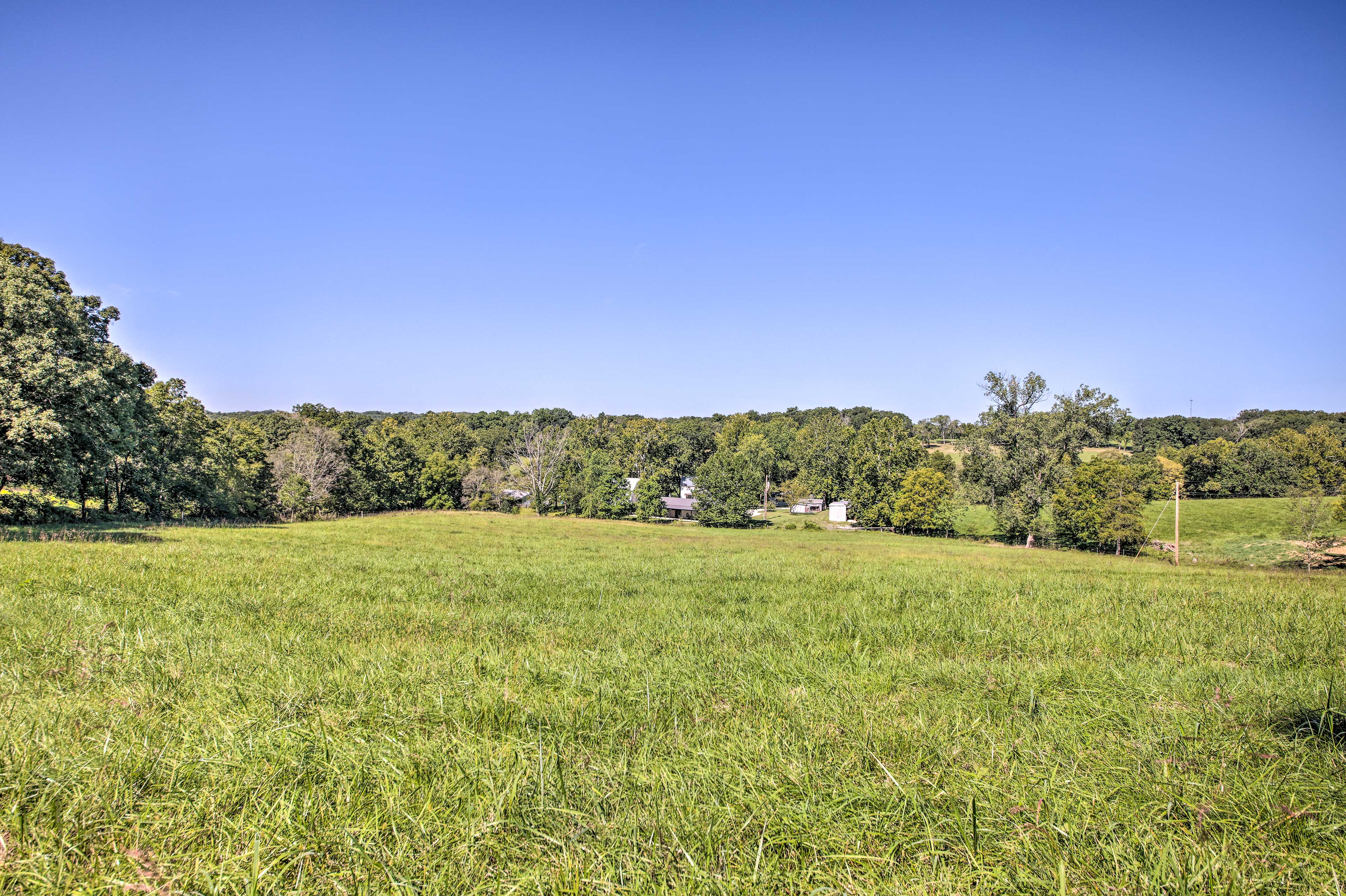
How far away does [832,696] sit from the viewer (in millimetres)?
4402

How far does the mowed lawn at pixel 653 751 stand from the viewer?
91.4 inches

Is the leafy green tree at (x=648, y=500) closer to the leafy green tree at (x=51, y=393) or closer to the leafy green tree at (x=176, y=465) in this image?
the leafy green tree at (x=176, y=465)

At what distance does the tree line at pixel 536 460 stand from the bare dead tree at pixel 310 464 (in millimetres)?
220

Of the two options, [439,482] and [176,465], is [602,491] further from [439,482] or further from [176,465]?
[176,465]

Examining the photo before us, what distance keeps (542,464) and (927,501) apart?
177ft

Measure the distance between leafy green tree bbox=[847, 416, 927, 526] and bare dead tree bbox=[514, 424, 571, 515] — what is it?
43.9 m

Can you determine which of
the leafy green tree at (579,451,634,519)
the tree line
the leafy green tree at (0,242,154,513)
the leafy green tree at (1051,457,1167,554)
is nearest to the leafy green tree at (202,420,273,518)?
the tree line

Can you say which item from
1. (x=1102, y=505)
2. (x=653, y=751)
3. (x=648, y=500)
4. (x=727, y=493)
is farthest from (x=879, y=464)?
(x=653, y=751)

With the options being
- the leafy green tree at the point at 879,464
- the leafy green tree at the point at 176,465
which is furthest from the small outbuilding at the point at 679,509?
the leafy green tree at the point at 176,465

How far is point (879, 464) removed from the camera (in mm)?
83812

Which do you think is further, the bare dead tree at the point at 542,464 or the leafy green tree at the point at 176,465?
the bare dead tree at the point at 542,464

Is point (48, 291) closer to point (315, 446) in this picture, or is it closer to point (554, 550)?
point (554, 550)

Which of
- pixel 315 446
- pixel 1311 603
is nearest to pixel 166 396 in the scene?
pixel 315 446

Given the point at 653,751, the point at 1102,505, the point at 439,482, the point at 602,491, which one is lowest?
the point at 602,491
